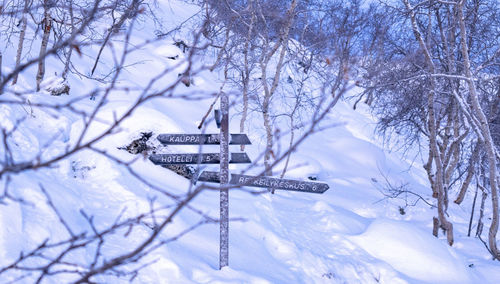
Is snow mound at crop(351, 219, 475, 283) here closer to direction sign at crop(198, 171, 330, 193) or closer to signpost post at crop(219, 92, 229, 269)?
direction sign at crop(198, 171, 330, 193)

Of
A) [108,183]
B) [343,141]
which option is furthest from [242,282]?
[343,141]

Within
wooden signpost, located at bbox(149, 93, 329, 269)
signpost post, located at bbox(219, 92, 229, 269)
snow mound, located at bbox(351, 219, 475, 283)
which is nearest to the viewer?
wooden signpost, located at bbox(149, 93, 329, 269)

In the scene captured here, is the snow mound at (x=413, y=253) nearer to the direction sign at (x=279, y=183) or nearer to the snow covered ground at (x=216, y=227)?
the snow covered ground at (x=216, y=227)

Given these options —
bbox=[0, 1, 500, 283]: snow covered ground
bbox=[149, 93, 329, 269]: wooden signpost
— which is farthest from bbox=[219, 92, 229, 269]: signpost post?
bbox=[0, 1, 500, 283]: snow covered ground

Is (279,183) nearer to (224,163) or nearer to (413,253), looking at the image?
(224,163)

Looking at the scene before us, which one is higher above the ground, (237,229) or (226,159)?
(226,159)

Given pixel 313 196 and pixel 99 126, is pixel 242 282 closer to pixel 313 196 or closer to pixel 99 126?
pixel 99 126

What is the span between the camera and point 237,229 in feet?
20.4

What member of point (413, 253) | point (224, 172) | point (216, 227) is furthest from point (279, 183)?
point (413, 253)

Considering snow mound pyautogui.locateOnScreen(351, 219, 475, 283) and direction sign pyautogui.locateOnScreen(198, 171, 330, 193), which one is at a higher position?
direction sign pyautogui.locateOnScreen(198, 171, 330, 193)

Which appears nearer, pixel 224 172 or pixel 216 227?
pixel 224 172

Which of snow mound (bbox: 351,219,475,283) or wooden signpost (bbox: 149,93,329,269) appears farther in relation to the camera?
snow mound (bbox: 351,219,475,283)

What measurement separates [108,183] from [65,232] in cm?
177

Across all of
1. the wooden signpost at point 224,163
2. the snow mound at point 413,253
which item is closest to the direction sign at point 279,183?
the wooden signpost at point 224,163
